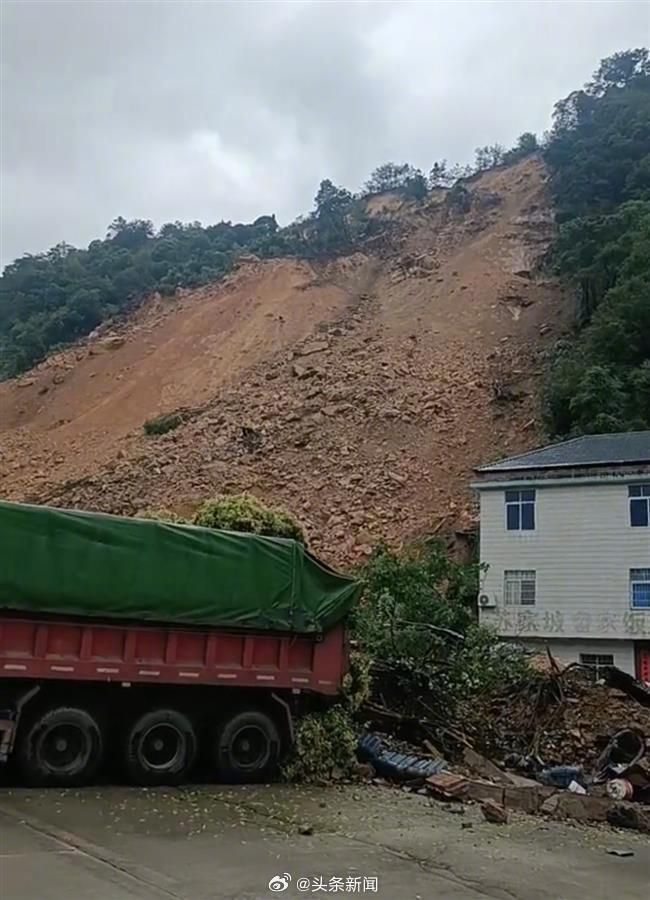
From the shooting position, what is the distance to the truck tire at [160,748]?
10734 mm

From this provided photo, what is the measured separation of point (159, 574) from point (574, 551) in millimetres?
17872

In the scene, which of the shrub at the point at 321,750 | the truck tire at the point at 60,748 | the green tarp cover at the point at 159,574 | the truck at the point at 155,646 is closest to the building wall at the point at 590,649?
the shrub at the point at 321,750

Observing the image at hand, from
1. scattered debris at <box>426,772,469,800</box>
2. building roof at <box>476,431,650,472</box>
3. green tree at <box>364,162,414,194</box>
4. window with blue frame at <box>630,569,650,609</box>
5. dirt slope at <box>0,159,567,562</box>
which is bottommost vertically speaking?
scattered debris at <box>426,772,469,800</box>

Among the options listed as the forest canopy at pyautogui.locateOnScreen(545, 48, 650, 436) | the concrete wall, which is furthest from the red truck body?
the forest canopy at pyautogui.locateOnScreen(545, 48, 650, 436)

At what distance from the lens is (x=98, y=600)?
420 inches

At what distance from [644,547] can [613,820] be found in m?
16.1

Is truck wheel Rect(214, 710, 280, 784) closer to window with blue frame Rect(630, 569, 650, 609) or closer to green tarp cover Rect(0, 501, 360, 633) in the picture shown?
green tarp cover Rect(0, 501, 360, 633)

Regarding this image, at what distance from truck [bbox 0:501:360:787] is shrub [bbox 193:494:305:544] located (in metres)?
7.63

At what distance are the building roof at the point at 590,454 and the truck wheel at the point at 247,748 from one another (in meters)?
17.1

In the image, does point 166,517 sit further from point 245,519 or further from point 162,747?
point 162,747

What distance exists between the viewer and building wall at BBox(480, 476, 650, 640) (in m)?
25.7

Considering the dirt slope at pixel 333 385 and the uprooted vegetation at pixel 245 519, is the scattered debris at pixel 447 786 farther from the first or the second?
the dirt slope at pixel 333 385

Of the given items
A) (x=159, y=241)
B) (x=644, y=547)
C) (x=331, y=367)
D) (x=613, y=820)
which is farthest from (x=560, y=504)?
(x=159, y=241)

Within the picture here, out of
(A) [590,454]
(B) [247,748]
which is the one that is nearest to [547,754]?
(B) [247,748]
